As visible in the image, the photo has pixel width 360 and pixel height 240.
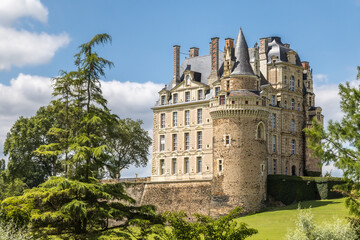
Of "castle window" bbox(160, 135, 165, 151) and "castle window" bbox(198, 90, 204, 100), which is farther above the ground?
"castle window" bbox(198, 90, 204, 100)

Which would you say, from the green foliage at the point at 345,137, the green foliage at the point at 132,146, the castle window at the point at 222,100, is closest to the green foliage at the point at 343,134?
the green foliage at the point at 345,137

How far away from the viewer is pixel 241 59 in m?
48.6

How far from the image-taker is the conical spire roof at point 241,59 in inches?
1893

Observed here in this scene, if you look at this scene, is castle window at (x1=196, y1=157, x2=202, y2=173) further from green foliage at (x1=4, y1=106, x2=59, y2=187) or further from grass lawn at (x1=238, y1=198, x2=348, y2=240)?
green foliage at (x1=4, y1=106, x2=59, y2=187)

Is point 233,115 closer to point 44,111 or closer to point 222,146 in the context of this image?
point 222,146

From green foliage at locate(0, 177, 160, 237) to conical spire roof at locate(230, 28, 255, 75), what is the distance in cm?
2082

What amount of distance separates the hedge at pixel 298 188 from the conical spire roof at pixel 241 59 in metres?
8.63

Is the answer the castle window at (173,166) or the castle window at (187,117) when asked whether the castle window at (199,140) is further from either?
the castle window at (173,166)

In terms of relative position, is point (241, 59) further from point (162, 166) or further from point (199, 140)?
point (162, 166)

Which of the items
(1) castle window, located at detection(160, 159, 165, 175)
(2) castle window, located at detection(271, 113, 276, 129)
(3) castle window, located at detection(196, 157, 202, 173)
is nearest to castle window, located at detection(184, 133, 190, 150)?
(3) castle window, located at detection(196, 157, 202, 173)

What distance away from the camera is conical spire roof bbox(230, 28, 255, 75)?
48094 millimetres

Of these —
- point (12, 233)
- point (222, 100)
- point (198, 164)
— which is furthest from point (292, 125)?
point (12, 233)

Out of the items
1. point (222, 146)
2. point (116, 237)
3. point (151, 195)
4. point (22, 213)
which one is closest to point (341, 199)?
point (222, 146)

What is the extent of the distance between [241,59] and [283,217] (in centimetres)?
1319
